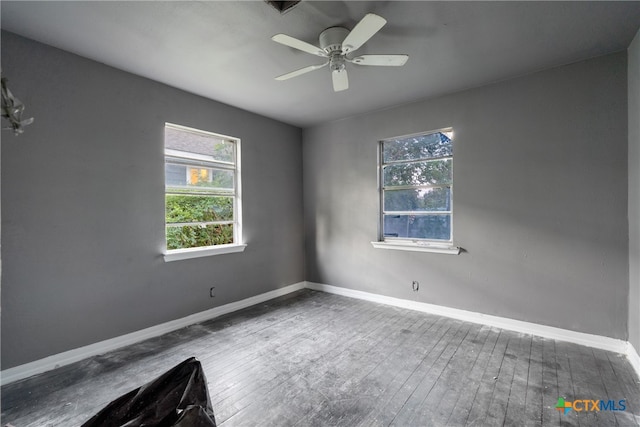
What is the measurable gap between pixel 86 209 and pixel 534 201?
428 cm

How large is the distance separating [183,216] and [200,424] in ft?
9.06

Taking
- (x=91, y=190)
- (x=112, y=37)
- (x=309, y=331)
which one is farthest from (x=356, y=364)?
(x=112, y=37)

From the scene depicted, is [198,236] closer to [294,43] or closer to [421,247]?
[294,43]

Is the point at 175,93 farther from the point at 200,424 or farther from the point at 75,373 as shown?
the point at 200,424

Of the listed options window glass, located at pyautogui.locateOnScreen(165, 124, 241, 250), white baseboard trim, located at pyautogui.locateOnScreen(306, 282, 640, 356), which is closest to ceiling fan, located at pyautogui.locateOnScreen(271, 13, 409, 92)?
window glass, located at pyautogui.locateOnScreen(165, 124, 241, 250)

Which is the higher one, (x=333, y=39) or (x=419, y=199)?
(x=333, y=39)

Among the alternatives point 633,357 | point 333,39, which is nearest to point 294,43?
point 333,39

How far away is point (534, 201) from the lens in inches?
118

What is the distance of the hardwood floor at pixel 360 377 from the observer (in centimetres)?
185

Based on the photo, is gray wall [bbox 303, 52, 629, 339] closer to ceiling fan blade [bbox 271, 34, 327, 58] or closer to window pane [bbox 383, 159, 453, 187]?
window pane [bbox 383, 159, 453, 187]

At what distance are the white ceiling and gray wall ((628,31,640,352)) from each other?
243mm

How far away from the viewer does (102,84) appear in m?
2.73

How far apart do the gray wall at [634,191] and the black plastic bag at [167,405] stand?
3.24 m

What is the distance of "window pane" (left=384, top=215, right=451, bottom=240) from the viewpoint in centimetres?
362
